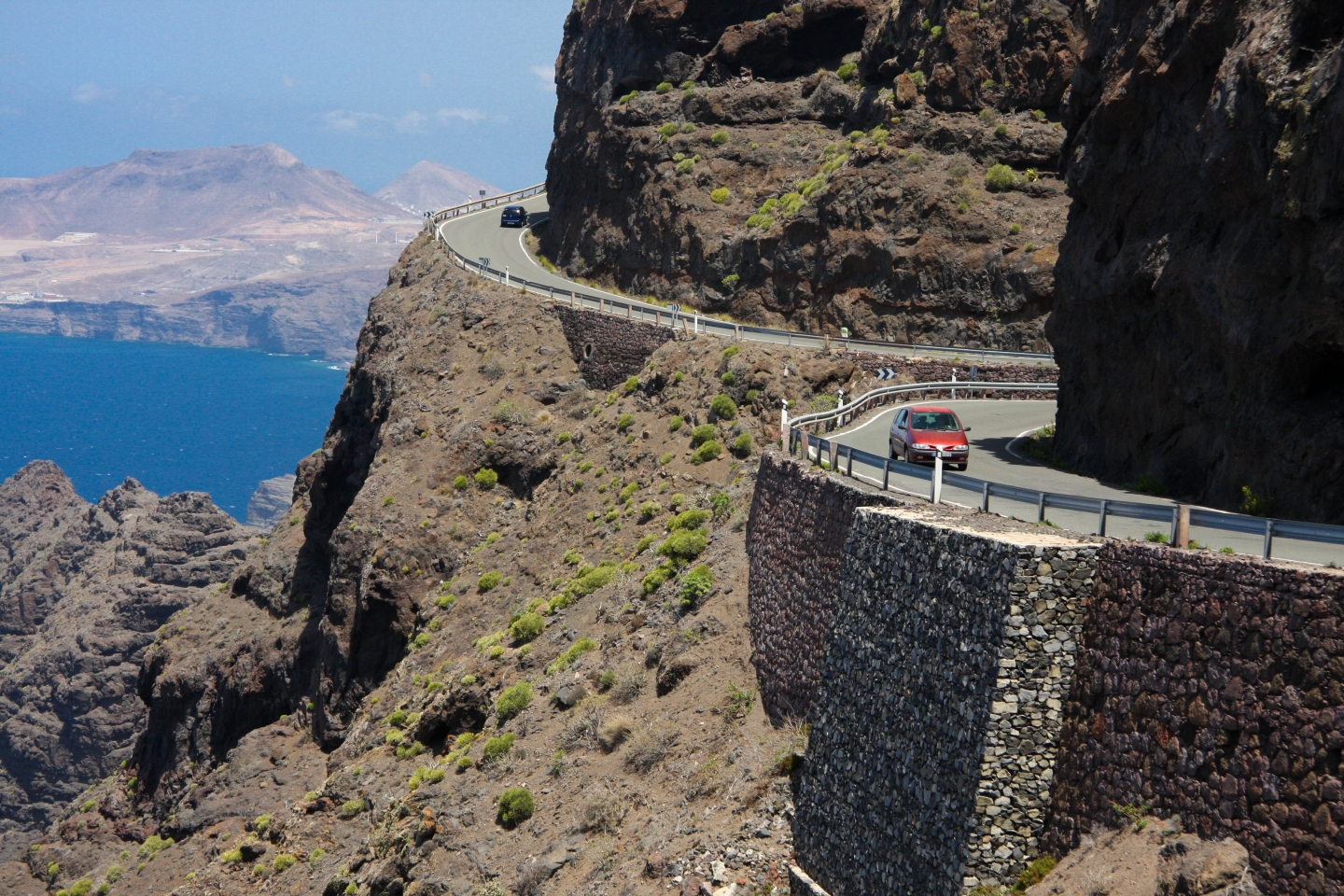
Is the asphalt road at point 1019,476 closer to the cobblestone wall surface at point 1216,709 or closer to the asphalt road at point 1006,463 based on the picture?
the asphalt road at point 1006,463

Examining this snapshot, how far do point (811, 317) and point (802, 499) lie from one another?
93.8 feet

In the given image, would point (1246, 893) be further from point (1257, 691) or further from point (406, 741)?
point (406, 741)

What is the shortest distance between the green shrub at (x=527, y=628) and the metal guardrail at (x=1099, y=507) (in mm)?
12369

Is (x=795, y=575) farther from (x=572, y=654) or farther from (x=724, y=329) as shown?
(x=724, y=329)

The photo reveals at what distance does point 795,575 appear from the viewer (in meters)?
24.7

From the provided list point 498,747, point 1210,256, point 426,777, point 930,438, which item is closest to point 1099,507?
point 1210,256

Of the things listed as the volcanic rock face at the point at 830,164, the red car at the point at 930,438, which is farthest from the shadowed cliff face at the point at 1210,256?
the volcanic rock face at the point at 830,164

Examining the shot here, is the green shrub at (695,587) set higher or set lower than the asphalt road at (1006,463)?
lower

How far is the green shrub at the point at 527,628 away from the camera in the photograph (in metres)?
35.9

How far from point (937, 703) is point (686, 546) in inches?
615

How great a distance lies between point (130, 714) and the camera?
89000 millimetres

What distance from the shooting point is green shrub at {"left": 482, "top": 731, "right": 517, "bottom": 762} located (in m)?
30.4

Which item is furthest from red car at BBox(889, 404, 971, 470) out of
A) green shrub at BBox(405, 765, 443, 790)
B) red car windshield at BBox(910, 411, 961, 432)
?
green shrub at BBox(405, 765, 443, 790)

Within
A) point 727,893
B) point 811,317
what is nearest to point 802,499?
point 727,893
